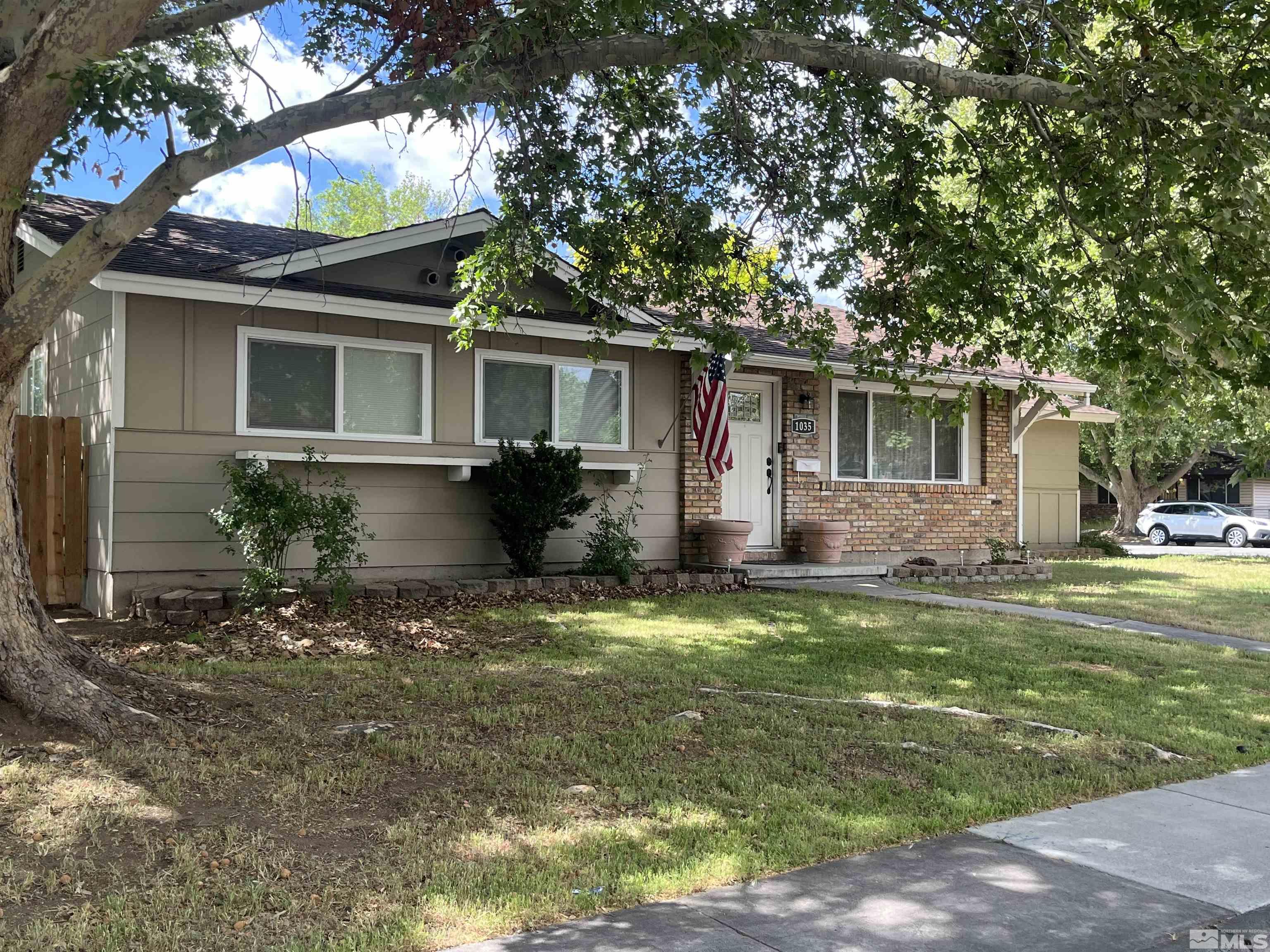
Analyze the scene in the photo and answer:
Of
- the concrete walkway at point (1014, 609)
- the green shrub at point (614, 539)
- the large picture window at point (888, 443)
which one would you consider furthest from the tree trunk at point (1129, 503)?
the green shrub at point (614, 539)

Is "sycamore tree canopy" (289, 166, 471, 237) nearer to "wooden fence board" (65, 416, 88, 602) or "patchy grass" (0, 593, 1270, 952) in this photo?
"wooden fence board" (65, 416, 88, 602)

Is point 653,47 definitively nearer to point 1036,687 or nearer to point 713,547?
point 1036,687

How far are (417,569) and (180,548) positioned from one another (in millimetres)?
2444

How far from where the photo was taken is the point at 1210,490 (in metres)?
43.2

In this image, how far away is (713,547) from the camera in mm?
13039

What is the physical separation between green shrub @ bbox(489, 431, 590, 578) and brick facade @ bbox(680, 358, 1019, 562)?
2.27 m

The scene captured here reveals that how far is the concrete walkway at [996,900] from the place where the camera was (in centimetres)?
326

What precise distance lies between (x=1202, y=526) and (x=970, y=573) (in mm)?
21926

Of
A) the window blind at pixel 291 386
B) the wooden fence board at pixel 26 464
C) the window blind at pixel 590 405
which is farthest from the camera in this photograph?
the window blind at pixel 590 405

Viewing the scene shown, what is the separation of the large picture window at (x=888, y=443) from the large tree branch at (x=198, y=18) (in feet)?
32.7

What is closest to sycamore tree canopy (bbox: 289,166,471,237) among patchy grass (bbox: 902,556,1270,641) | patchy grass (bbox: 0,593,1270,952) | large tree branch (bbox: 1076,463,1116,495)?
large tree branch (bbox: 1076,463,1116,495)

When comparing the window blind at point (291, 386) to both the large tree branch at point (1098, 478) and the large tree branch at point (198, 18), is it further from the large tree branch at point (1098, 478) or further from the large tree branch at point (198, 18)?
the large tree branch at point (1098, 478)

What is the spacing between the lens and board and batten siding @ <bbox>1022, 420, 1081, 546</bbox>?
1920 cm

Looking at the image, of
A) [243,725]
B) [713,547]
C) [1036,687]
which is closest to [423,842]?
[243,725]
